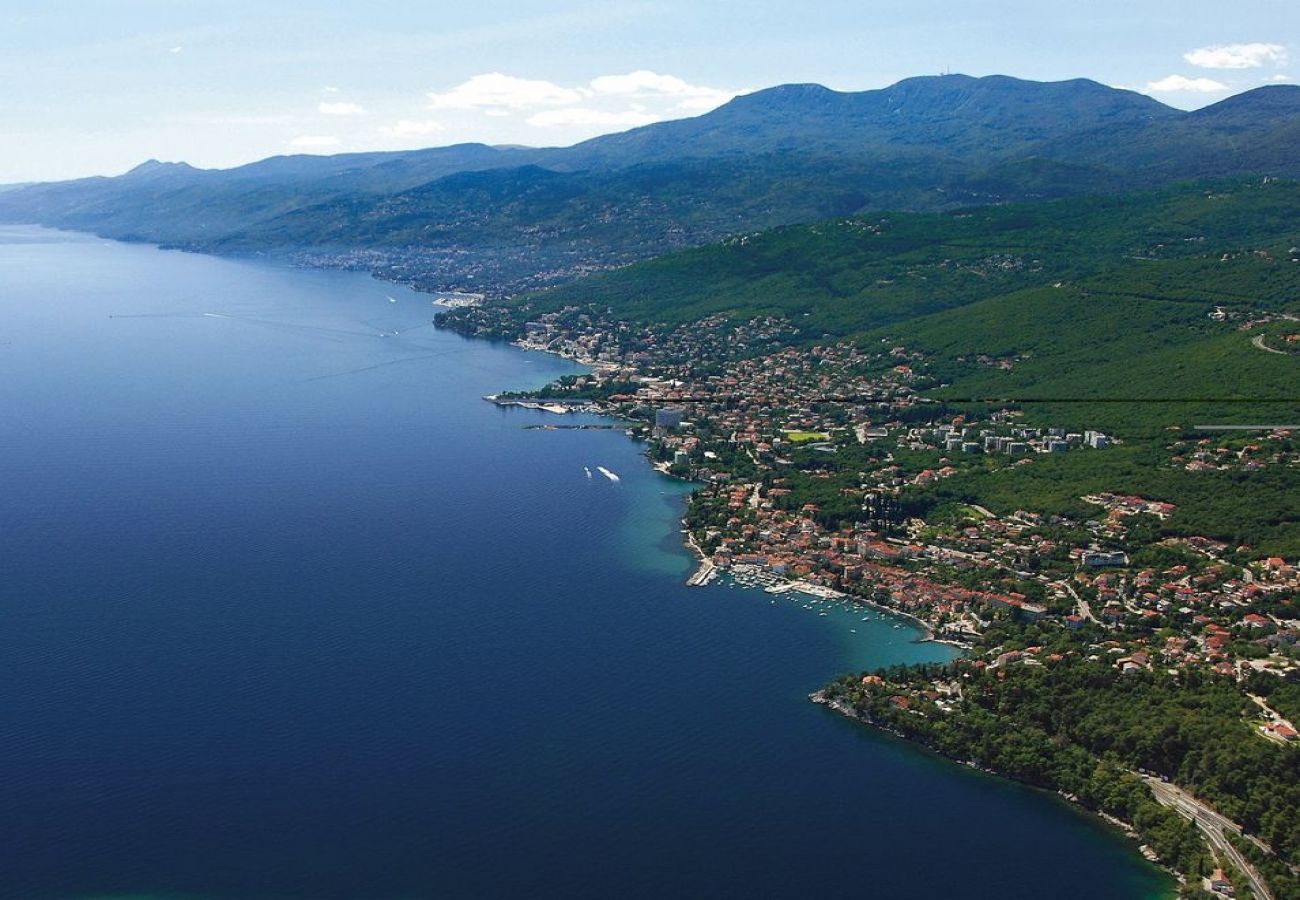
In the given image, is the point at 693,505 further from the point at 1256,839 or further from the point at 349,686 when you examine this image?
the point at 1256,839

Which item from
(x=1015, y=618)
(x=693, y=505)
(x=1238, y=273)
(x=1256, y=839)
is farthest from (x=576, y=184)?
(x=1256, y=839)

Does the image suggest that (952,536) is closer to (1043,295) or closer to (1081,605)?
(1081,605)

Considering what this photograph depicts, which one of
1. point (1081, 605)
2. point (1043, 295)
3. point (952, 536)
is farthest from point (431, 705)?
point (1043, 295)

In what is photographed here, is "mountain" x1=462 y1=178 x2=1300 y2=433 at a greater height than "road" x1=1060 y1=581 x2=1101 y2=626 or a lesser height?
greater

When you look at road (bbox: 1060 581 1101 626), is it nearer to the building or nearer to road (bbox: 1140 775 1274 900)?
road (bbox: 1140 775 1274 900)

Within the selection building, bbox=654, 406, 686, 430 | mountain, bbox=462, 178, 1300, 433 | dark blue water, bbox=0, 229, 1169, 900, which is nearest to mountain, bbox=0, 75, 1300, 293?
mountain, bbox=462, 178, 1300, 433
